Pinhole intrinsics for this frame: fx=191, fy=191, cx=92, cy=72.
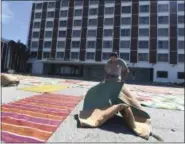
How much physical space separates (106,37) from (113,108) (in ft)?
144

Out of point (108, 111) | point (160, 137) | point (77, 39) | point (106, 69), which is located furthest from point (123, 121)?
point (77, 39)

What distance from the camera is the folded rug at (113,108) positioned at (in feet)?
15.9

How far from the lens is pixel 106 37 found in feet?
156

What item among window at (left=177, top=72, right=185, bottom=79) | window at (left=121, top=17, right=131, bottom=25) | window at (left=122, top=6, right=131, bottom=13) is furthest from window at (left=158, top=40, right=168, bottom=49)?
window at (left=122, top=6, right=131, bottom=13)

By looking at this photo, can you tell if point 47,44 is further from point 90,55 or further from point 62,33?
point 90,55

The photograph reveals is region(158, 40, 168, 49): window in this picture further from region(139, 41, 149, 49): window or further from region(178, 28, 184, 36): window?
region(178, 28, 184, 36): window

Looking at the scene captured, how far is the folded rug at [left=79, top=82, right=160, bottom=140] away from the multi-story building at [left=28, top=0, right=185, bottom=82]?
40.8 metres

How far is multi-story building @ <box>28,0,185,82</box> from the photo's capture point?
43.9 metres

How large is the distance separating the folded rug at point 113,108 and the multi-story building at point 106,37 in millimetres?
40757

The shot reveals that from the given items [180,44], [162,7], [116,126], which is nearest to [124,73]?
[116,126]

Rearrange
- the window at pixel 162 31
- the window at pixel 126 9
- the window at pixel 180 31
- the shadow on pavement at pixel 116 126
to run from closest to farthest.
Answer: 1. the shadow on pavement at pixel 116 126
2. the window at pixel 180 31
3. the window at pixel 162 31
4. the window at pixel 126 9

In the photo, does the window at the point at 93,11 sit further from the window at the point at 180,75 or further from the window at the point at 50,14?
the window at the point at 180,75

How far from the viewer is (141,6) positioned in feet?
154

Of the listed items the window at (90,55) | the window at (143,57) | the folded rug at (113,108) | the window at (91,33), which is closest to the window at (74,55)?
the window at (90,55)
